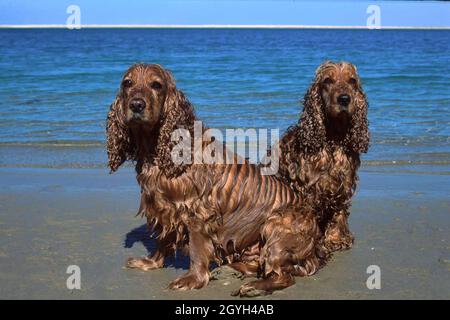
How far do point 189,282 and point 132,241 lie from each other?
137 cm

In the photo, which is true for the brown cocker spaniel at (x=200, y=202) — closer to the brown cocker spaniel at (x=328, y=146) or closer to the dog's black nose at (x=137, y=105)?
the dog's black nose at (x=137, y=105)

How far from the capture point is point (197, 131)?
18.2ft

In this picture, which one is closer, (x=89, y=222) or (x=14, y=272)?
(x=14, y=272)

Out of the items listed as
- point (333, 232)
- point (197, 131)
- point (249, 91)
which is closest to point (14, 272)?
point (197, 131)

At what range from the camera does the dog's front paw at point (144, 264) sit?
233 inches

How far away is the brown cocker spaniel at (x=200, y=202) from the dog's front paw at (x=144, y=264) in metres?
0.27

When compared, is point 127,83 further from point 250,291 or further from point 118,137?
point 250,291

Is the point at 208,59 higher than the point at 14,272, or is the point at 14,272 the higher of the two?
the point at 208,59

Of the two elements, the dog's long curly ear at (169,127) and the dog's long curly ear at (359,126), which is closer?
the dog's long curly ear at (169,127)
